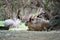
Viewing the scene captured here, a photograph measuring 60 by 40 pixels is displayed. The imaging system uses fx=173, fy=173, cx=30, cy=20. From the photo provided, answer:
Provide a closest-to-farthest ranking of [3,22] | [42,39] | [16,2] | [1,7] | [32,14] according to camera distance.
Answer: [42,39] → [16,2] → [1,7] → [32,14] → [3,22]

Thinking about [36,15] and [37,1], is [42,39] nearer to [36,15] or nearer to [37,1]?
[37,1]

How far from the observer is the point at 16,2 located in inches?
178

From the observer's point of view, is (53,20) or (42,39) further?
(53,20)

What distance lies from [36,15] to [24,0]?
86.3 inches

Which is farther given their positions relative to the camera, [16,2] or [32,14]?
[32,14]

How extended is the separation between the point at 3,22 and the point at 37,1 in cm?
323

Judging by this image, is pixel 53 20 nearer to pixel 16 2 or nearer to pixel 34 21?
pixel 34 21

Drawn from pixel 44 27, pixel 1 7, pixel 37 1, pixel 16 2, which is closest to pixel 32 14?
pixel 44 27

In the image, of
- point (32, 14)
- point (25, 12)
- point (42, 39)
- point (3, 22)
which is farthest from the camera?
point (3, 22)

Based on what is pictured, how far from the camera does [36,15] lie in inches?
265

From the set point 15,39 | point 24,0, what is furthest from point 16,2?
point 15,39

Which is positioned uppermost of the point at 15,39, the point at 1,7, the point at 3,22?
the point at 15,39

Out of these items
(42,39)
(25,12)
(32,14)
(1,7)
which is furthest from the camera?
(32,14)

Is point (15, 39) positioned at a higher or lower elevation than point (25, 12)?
higher
